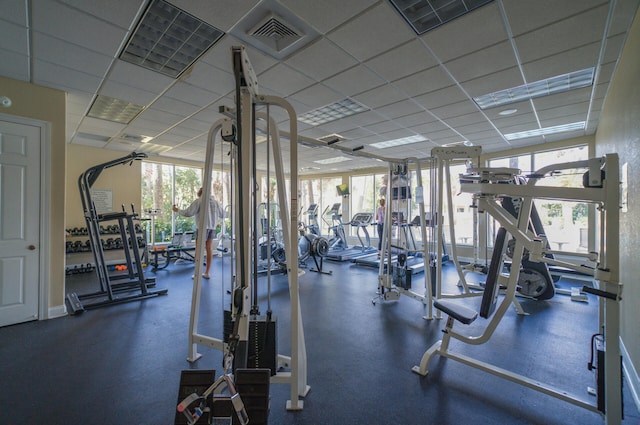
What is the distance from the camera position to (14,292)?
312 centimetres

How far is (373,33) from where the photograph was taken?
2361 millimetres

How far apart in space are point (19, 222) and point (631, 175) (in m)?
5.97

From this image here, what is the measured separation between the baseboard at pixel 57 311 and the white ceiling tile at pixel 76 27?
10.0 feet

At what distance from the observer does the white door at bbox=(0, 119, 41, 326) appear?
305 centimetres

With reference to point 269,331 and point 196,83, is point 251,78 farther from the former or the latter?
point 196,83

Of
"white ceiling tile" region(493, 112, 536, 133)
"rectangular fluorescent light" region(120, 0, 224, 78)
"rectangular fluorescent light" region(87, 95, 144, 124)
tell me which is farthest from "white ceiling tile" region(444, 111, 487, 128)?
"rectangular fluorescent light" region(87, 95, 144, 124)

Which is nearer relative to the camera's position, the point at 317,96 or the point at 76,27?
the point at 76,27

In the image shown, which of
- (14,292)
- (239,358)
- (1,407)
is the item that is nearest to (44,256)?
(14,292)

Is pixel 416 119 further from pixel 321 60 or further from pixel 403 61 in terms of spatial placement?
pixel 321 60

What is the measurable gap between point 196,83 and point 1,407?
326 cm

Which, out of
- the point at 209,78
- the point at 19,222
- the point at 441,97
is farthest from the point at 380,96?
the point at 19,222

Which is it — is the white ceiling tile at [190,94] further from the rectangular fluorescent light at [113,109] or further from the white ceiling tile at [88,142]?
the white ceiling tile at [88,142]

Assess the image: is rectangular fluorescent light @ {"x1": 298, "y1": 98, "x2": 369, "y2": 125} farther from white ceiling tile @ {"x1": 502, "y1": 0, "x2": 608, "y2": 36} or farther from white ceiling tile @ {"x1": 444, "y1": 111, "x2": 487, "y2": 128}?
white ceiling tile @ {"x1": 502, "y1": 0, "x2": 608, "y2": 36}

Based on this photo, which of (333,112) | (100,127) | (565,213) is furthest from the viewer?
(565,213)
